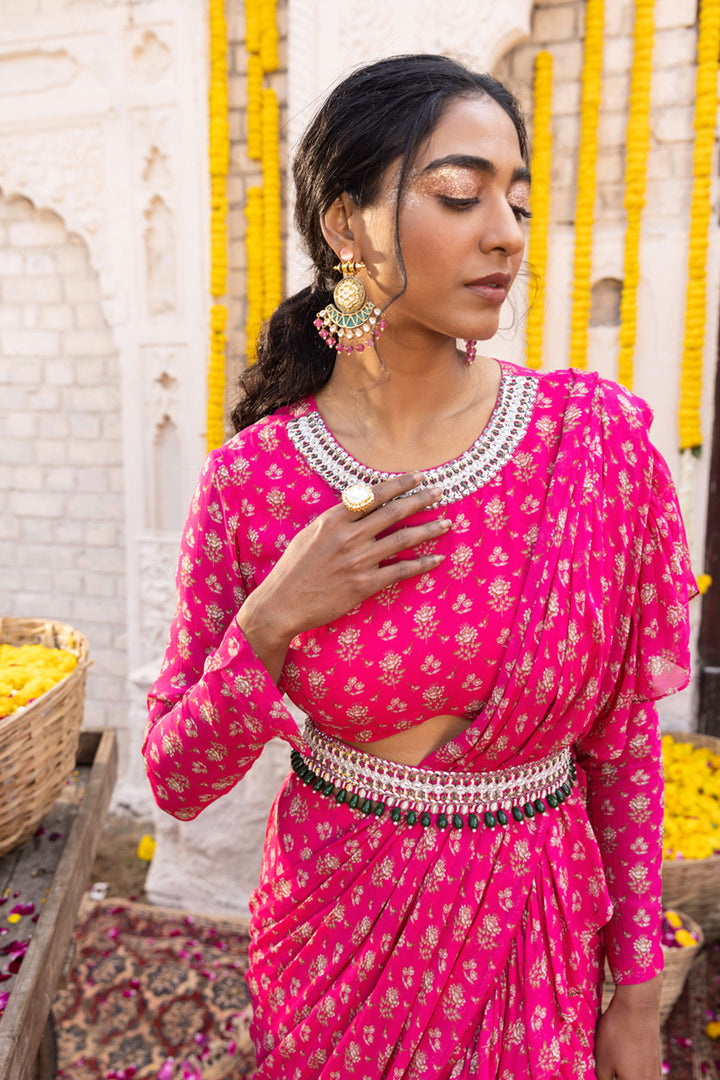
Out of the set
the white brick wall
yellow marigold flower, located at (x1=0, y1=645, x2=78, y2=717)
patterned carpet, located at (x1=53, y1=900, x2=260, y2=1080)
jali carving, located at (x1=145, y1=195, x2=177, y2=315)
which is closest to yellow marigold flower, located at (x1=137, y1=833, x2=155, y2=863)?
patterned carpet, located at (x1=53, y1=900, x2=260, y2=1080)

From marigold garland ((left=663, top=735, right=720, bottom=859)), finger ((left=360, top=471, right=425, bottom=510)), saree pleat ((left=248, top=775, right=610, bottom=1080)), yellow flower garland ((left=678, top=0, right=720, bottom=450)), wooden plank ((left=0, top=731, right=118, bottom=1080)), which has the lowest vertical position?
marigold garland ((left=663, top=735, right=720, bottom=859))

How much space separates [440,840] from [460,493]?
53cm

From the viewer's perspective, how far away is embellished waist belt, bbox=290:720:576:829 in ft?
4.05

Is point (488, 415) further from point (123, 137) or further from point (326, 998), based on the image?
point (123, 137)

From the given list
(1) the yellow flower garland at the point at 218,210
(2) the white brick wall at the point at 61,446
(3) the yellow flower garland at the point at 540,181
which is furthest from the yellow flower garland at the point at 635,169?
(2) the white brick wall at the point at 61,446

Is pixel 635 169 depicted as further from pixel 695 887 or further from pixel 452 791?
pixel 452 791

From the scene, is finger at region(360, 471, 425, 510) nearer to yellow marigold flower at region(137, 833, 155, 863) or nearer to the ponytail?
the ponytail

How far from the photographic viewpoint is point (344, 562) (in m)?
1.12

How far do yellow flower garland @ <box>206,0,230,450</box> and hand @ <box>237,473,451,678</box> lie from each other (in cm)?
299

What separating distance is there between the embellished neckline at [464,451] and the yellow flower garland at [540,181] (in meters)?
2.21

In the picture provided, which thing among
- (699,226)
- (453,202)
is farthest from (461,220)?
(699,226)

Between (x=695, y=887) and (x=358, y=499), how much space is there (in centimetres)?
244

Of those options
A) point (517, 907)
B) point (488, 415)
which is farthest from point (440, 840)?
point (488, 415)

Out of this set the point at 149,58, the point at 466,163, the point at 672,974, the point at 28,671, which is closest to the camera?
the point at 466,163
